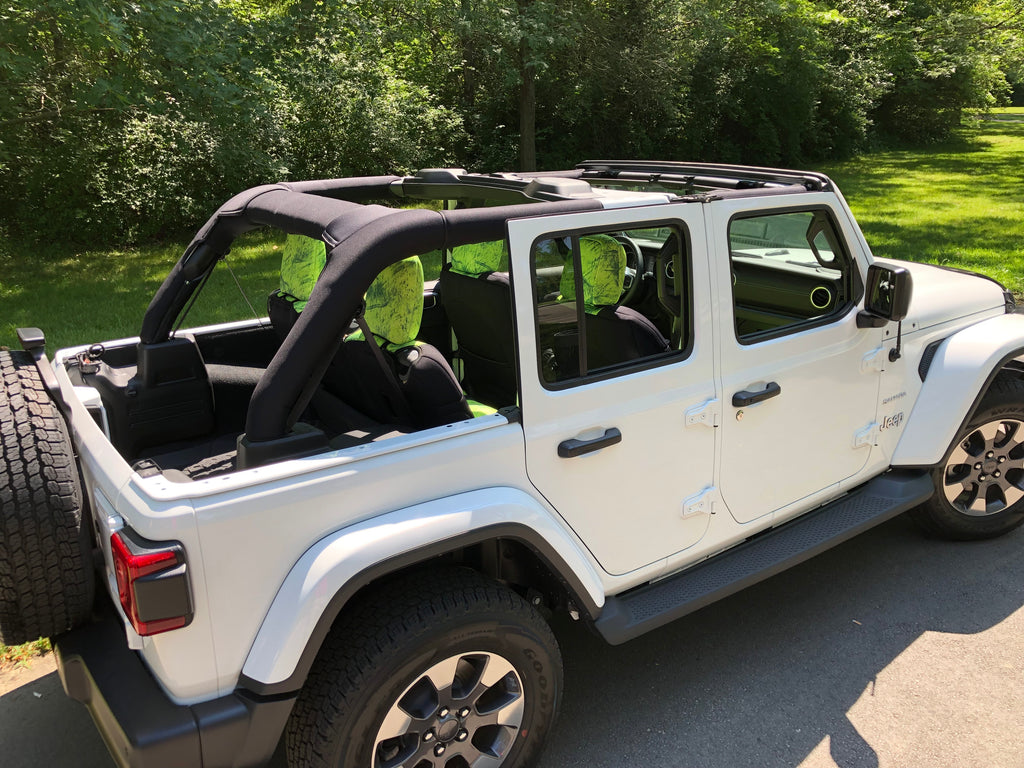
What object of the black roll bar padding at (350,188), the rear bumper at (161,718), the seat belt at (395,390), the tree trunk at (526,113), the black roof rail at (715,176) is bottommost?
the rear bumper at (161,718)

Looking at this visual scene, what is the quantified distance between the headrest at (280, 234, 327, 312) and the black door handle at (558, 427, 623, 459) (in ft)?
4.25

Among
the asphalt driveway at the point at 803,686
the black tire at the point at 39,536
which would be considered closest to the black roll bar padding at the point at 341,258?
the black tire at the point at 39,536

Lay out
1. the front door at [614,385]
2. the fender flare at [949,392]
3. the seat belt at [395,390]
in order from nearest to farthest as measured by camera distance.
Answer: the front door at [614,385] < the seat belt at [395,390] < the fender flare at [949,392]

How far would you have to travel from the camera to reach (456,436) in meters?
2.39

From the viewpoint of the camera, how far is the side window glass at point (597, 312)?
2.69 metres

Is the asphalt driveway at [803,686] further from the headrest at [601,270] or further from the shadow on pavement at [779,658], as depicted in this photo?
the headrest at [601,270]

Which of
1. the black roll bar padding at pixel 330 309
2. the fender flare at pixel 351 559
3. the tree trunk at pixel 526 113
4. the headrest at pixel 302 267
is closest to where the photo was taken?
the fender flare at pixel 351 559

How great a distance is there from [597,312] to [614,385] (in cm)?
42

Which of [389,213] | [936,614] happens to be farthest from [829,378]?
[389,213]

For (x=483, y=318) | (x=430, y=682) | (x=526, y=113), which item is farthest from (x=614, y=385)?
(x=526, y=113)

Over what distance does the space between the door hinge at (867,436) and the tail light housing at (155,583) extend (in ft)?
9.12

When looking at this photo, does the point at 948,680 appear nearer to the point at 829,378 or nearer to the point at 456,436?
the point at 829,378

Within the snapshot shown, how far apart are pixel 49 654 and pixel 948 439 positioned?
4.13 metres

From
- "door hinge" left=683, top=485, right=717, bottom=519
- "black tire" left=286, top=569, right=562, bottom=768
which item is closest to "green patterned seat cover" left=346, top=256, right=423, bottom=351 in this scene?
"black tire" left=286, top=569, right=562, bottom=768
